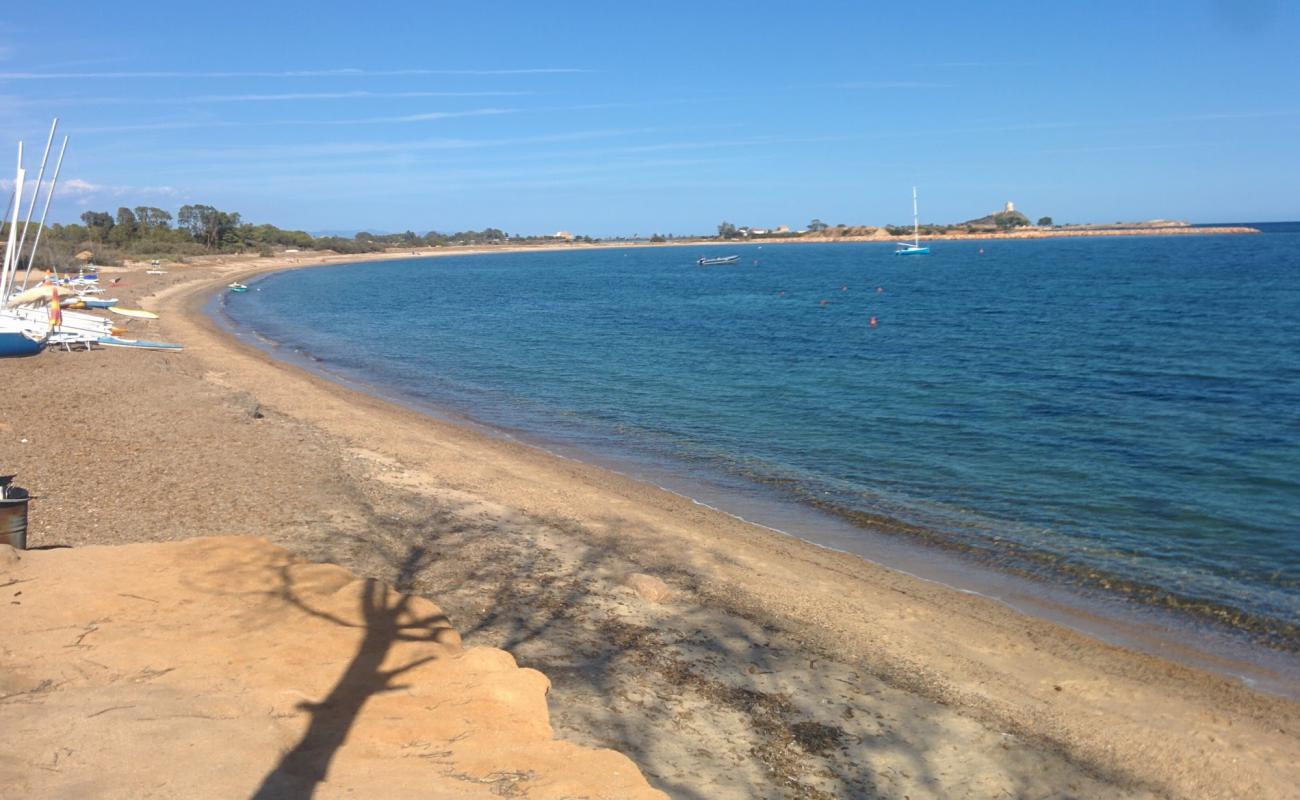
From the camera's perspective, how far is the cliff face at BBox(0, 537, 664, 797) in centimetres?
473

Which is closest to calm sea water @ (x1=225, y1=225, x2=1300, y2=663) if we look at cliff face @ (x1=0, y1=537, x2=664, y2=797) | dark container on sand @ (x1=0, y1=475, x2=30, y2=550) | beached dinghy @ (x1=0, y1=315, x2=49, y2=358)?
cliff face @ (x1=0, y1=537, x2=664, y2=797)

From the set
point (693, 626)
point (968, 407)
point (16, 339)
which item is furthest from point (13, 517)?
point (16, 339)

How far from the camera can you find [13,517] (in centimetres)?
762

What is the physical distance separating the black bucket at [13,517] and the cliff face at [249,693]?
16.8 inches

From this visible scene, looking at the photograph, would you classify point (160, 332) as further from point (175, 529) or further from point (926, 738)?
point (926, 738)

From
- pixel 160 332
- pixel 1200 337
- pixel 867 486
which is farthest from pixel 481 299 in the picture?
pixel 867 486

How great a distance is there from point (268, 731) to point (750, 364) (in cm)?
2453

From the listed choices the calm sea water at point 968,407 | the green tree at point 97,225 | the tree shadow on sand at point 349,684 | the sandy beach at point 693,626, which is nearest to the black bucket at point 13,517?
the sandy beach at point 693,626

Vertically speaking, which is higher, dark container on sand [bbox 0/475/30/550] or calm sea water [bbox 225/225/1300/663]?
dark container on sand [bbox 0/475/30/550]

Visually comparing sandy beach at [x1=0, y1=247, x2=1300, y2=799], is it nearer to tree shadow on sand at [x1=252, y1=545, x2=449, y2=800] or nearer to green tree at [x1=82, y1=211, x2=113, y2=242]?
tree shadow on sand at [x1=252, y1=545, x2=449, y2=800]

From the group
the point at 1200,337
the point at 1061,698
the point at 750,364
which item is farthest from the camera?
the point at 1200,337

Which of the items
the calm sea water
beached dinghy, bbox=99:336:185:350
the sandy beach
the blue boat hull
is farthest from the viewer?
beached dinghy, bbox=99:336:185:350

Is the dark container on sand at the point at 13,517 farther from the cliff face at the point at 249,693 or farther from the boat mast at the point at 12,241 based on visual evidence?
the boat mast at the point at 12,241

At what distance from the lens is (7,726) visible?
4879 mm
